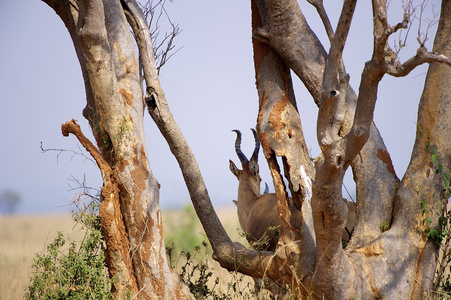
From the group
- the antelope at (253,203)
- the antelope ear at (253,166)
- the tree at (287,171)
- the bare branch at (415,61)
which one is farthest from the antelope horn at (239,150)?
the bare branch at (415,61)

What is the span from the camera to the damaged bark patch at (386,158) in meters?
4.99

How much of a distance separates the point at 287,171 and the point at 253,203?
3399 mm

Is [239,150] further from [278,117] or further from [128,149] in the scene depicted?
[128,149]

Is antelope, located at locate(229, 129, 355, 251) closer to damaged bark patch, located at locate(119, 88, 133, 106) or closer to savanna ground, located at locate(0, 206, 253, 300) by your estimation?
savanna ground, located at locate(0, 206, 253, 300)

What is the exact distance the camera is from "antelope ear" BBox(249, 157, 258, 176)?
8.70m

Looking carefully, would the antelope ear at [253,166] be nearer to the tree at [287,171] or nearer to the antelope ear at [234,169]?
the antelope ear at [234,169]

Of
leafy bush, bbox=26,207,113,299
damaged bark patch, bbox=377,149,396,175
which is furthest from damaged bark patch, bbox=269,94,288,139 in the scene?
leafy bush, bbox=26,207,113,299

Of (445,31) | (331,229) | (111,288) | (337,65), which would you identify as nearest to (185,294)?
(111,288)

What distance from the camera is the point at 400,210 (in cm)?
480

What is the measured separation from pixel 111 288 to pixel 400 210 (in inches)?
118

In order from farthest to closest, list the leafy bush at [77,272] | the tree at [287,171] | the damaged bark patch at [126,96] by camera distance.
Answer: the damaged bark patch at [126,96]
the leafy bush at [77,272]
the tree at [287,171]

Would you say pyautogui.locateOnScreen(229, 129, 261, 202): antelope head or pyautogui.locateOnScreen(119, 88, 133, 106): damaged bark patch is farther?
pyautogui.locateOnScreen(229, 129, 261, 202): antelope head

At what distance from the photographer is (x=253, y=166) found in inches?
345

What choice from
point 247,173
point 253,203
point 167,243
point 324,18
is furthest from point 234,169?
point 324,18
